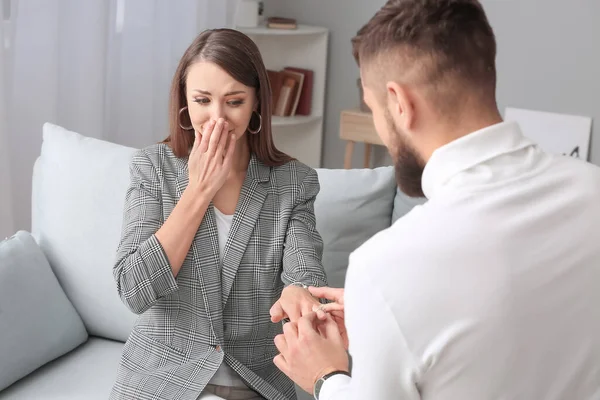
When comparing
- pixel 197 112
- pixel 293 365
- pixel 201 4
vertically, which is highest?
pixel 201 4

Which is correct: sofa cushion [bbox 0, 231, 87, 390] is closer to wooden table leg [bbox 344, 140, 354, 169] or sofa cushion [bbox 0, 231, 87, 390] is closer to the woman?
the woman

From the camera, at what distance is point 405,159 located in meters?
1.17

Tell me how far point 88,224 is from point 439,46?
1.39 m

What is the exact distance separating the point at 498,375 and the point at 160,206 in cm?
105

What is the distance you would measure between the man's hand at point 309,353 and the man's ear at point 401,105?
37cm

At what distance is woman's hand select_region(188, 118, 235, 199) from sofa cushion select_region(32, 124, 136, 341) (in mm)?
433

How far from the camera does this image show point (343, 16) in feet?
15.3

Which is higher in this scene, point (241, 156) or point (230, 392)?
point (241, 156)

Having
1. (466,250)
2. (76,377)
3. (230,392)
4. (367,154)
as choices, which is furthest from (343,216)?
(367,154)

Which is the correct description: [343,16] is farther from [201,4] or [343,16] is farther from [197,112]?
[197,112]

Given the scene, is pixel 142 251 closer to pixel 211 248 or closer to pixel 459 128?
pixel 211 248

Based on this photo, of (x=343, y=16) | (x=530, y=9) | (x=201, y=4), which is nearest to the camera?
(x=201, y=4)

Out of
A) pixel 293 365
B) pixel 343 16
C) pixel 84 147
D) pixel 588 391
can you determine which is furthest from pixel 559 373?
pixel 343 16

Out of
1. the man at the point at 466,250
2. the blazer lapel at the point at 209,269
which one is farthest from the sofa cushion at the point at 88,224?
the man at the point at 466,250
